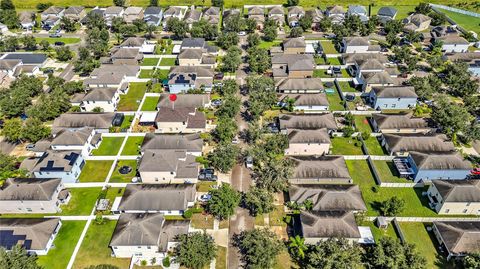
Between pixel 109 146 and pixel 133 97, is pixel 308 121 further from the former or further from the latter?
pixel 133 97

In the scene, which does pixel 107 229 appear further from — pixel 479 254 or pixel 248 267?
pixel 479 254

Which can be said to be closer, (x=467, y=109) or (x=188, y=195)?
(x=188, y=195)

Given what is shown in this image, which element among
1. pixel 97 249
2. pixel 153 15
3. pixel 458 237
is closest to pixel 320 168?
pixel 458 237

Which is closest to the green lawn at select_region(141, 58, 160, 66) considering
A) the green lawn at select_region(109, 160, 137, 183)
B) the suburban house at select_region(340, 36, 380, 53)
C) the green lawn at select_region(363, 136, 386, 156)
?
the green lawn at select_region(109, 160, 137, 183)

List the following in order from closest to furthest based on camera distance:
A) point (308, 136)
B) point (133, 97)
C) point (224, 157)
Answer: point (224, 157) < point (308, 136) < point (133, 97)

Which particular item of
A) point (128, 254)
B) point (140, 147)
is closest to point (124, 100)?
point (140, 147)

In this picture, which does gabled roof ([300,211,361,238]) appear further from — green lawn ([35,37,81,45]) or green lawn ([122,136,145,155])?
green lawn ([35,37,81,45])
